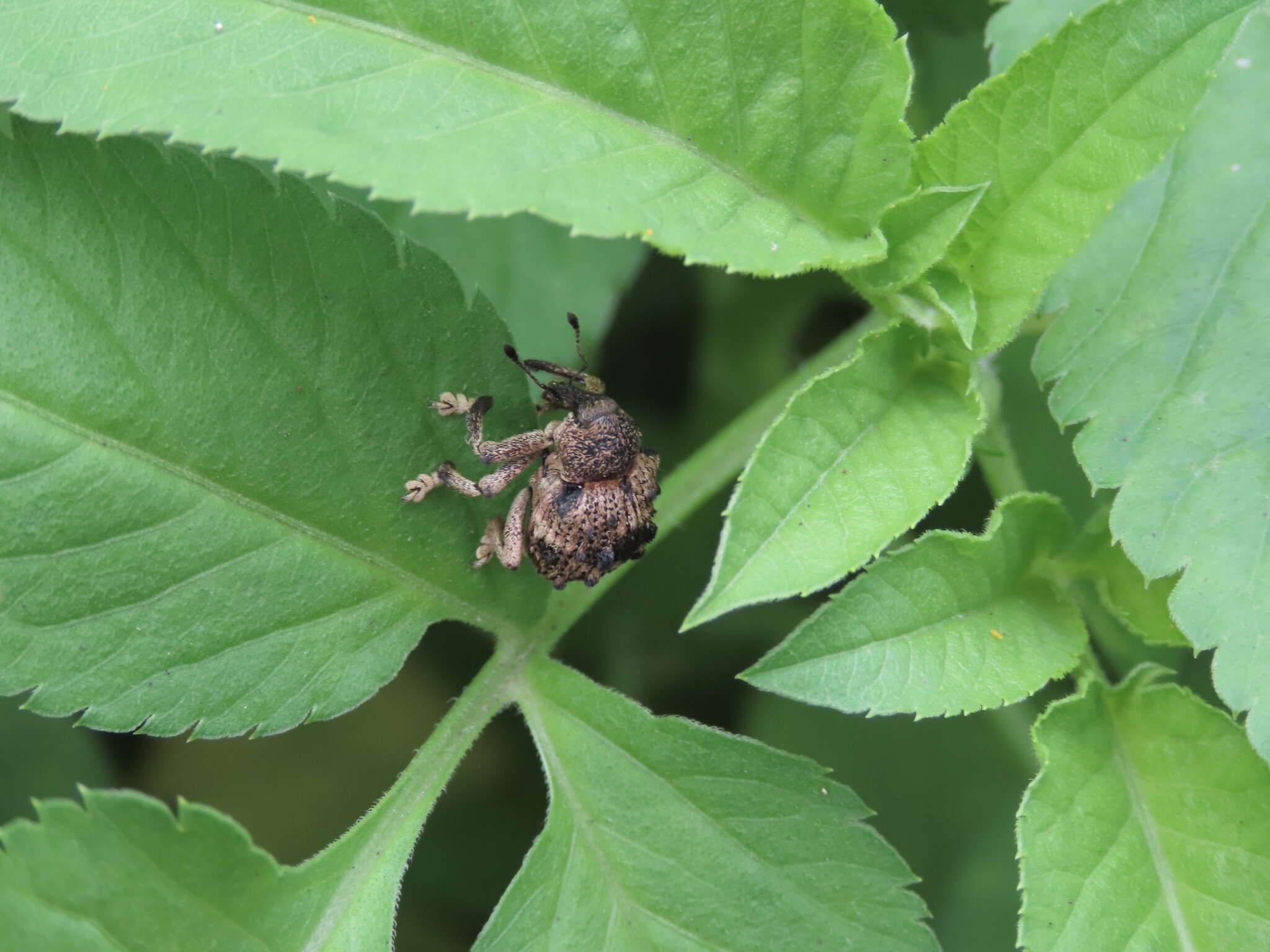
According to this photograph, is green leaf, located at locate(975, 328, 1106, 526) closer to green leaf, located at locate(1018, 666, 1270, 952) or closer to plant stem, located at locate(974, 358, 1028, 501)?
plant stem, located at locate(974, 358, 1028, 501)

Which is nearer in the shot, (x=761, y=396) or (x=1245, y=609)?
(x=1245, y=609)

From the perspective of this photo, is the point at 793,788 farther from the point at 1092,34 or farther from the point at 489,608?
the point at 1092,34

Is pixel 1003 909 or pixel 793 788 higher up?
pixel 793 788

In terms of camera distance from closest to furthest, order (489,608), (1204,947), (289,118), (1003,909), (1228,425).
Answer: (289,118) < (1204,947) < (1228,425) < (489,608) < (1003,909)

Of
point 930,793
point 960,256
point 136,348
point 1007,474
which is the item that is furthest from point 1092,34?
point 930,793

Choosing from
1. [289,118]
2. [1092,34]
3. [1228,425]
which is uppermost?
[289,118]

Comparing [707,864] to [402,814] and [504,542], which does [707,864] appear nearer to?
[402,814]

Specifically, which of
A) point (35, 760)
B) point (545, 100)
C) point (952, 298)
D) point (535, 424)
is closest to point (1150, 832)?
point (952, 298)
